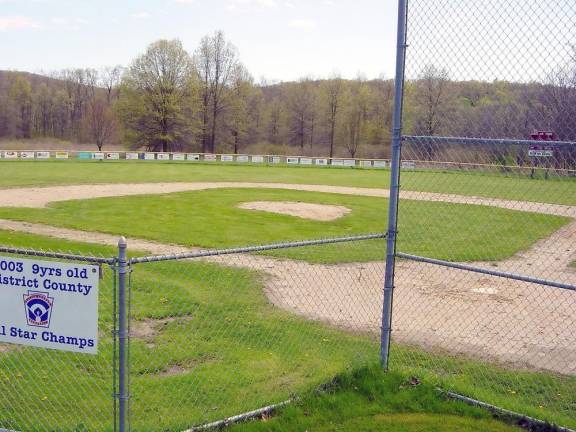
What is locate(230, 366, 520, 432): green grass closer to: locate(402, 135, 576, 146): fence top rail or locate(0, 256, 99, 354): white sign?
locate(0, 256, 99, 354): white sign

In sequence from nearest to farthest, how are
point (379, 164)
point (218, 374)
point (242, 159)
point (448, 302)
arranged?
point (218, 374) → point (448, 302) → point (379, 164) → point (242, 159)

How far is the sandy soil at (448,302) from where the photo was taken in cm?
741

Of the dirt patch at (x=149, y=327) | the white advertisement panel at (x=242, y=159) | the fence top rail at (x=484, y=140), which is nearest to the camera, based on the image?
the fence top rail at (x=484, y=140)

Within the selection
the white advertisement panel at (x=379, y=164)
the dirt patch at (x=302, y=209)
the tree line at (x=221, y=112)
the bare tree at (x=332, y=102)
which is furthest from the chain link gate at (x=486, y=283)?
the bare tree at (x=332, y=102)

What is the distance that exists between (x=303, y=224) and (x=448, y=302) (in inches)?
315

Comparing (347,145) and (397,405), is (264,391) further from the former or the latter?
(347,145)

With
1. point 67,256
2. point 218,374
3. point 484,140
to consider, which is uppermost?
point 484,140

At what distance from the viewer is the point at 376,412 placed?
518 centimetres

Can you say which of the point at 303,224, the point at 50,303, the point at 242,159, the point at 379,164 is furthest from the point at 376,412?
the point at 242,159

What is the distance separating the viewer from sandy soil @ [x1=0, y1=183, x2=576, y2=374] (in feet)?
24.3

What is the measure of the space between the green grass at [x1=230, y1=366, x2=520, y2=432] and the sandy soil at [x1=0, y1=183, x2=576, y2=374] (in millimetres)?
1804

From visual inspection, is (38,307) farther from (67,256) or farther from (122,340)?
(122,340)

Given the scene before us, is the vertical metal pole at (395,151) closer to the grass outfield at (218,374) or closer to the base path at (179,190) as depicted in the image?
the grass outfield at (218,374)

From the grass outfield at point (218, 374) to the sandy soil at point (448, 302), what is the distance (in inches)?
22.4
